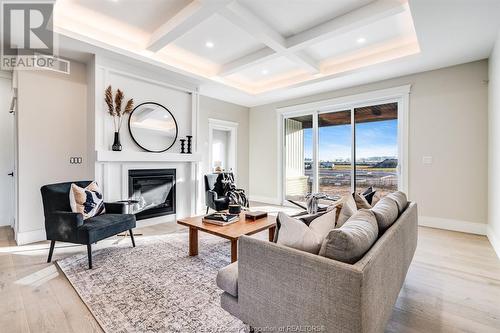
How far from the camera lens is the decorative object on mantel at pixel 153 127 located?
13.0 feet

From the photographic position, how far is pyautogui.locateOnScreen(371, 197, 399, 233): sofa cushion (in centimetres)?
150

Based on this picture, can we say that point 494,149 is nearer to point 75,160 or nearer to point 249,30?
point 249,30

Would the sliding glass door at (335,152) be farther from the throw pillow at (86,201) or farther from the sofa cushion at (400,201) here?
the throw pillow at (86,201)

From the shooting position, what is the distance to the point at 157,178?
13.9ft

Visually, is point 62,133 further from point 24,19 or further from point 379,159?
point 379,159

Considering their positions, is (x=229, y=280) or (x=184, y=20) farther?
(x=184, y=20)

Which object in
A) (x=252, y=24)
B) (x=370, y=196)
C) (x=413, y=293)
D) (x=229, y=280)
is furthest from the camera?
(x=252, y=24)

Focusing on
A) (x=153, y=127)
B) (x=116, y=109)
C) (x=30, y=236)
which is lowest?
(x=30, y=236)

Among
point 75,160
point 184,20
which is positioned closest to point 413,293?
point 184,20

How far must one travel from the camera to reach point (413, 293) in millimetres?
2041

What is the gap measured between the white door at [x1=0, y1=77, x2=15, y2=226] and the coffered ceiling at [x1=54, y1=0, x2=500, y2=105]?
1.87m

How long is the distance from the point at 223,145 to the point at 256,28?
3.67m

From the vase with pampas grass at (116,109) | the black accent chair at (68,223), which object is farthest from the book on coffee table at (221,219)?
the vase with pampas grass at (116,109)

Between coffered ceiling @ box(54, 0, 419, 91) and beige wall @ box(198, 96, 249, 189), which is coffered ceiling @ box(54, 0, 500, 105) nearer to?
coffered ceiling @ box(54, 0, 419, 91)
